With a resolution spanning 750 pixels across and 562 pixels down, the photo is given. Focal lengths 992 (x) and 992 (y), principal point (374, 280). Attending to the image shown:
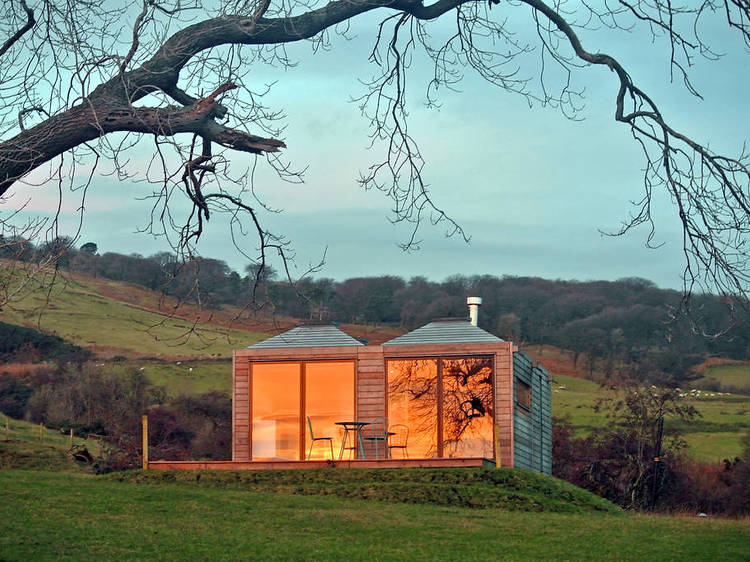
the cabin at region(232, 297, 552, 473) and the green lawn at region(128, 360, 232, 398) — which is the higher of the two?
the cabin at region(232, 297, 552, 473)

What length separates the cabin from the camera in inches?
730

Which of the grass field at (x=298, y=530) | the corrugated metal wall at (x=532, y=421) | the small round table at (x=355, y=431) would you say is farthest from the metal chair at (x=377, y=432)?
the grass field at (x=298, y=530)

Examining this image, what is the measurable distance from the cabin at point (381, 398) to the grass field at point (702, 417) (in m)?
19.0

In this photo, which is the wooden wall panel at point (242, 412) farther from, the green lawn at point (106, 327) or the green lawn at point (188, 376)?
the green lawn at point (106, 327)

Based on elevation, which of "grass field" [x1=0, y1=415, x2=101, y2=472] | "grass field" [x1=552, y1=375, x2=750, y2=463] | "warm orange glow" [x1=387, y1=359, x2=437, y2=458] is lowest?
"grass field" [x1=552, y1=375, x2=750, y2=463]

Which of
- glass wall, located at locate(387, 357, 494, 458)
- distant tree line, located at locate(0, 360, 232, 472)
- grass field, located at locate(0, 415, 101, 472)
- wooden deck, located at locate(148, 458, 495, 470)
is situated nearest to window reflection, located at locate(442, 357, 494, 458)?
glass wall, located at locate(387, 357, 494, 458)

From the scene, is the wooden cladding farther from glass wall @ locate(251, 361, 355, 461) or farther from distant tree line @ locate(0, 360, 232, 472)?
distant tree line @ locate(0, 360, 232, 472)

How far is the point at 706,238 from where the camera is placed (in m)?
6.08

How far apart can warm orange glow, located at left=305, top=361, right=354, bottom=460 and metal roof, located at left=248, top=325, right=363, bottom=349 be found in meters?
0.47

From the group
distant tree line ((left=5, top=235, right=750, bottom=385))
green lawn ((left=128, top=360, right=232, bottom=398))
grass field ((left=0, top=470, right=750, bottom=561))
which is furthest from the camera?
distant tree line ((left=5, top=235, right=750, bottom=385))

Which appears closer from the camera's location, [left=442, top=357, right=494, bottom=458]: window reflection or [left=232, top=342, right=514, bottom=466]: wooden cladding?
[left=232, top=342, right=514, bottom=466]: wooden cladding

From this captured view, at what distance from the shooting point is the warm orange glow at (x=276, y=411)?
62.7ft

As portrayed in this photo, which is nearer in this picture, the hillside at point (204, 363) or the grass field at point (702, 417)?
the grass field at point (702, 417)

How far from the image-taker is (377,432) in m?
18.9
